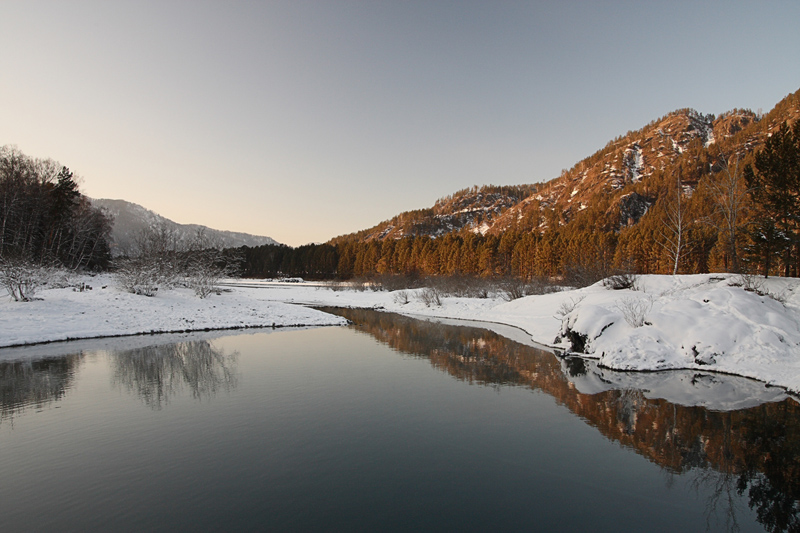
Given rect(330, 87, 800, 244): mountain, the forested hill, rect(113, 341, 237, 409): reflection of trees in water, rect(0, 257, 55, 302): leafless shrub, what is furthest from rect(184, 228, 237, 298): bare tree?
rect(330, 87, 800, 244): mountain

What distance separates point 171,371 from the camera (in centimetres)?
1255

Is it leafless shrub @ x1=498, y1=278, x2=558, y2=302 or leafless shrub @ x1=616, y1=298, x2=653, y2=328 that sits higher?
leafless shrub @ x1=498, y1=278, x2=558, y2=302

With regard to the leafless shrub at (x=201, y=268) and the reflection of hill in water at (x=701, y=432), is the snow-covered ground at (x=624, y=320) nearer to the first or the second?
the reflection of hill in water at (x=701, y=432)

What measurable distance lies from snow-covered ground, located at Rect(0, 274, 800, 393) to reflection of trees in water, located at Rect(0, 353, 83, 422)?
4388 millimetres

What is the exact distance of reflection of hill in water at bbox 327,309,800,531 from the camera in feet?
19.3

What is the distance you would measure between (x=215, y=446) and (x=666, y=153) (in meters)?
219

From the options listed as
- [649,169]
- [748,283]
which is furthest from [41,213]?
[649,169]

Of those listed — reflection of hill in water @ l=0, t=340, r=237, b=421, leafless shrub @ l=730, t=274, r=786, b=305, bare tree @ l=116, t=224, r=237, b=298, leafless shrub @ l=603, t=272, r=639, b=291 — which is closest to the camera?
reflection of hill in water @ l=0, t=340, r=237, b=421

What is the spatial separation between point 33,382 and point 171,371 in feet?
10.7

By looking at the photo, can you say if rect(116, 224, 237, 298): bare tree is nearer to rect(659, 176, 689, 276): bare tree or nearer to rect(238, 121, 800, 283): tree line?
rect(238, 121, 800, 283): tree line

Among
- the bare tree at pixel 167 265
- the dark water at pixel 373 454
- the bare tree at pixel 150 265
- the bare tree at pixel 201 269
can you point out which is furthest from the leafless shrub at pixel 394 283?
the dark water at pixel 373 454

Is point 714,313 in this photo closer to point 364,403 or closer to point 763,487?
point 763,487

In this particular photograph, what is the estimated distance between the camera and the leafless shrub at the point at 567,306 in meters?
21.8

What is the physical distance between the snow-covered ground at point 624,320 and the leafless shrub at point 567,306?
0.14 m
